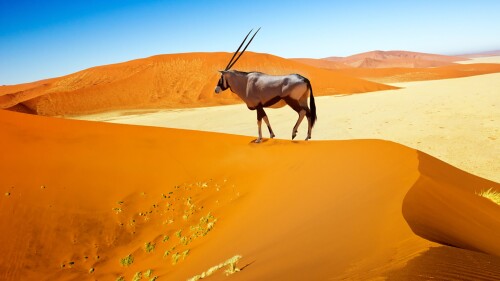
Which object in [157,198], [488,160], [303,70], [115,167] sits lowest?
[488,160]

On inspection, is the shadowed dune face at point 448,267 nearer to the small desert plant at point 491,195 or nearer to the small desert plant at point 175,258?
the small desert plant at point 175,258

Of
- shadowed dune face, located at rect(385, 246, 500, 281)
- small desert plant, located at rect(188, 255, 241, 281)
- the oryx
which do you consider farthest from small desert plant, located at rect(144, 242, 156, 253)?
shadowed dune face, located at rect(385, 246, 500, 281)

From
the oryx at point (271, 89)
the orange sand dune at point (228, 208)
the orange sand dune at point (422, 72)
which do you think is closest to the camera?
the orange sand dune at point (228, 208)

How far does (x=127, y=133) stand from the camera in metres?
9.79

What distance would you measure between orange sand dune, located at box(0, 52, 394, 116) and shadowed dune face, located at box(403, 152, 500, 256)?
35875mm

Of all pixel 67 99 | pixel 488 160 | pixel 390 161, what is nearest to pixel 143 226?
pixel 390 161

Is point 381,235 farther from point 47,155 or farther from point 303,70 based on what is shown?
point 303,70

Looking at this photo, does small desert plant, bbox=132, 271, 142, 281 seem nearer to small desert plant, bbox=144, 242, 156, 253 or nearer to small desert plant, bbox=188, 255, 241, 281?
small desert plant, bbox=144, 242, 156, 253

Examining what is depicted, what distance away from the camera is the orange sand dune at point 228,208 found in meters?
3.04

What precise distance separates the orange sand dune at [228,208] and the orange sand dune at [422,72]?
5665 cm

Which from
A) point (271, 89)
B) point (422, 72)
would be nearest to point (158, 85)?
point (271, 89)

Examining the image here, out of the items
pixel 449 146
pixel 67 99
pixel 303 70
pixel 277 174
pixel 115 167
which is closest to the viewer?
pixel 277 174

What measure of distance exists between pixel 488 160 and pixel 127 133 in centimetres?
1084

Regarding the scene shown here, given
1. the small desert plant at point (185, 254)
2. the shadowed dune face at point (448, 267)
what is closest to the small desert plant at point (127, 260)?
the small desert plant at point (185, 254)
